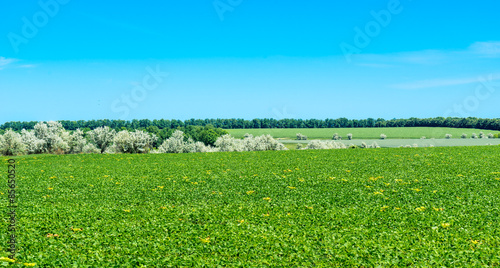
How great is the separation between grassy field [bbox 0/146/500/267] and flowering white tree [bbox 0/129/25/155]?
80.6 ft

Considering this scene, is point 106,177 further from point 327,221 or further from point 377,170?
point 377,170

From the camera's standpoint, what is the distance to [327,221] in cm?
966

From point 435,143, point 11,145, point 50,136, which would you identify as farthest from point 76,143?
point 435,143

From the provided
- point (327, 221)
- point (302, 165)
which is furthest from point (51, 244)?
point (302, 165)

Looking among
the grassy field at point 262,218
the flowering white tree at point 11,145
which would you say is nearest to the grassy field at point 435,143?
the grassy field at point 262,218

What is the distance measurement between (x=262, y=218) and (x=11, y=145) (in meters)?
39.2

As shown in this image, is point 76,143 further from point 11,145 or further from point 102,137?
point 11,145

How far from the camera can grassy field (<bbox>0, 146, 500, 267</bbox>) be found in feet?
23.9

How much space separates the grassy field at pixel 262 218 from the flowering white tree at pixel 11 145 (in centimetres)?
2457

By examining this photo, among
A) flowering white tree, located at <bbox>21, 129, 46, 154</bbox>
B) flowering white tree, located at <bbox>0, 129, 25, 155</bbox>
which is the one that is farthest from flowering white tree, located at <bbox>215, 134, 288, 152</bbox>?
flowering white tree, located at <bbox>0, 129, 25, 155</bbox>

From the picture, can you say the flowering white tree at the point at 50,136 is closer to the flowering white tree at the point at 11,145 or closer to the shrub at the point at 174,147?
the flowering white tree at the point at 11,145

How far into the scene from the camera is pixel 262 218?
32.7ft

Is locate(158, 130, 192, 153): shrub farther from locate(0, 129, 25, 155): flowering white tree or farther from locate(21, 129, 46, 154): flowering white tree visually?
locate(0, 129, 25, 155): flowering white tree

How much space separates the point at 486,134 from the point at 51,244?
92994 millimetres
